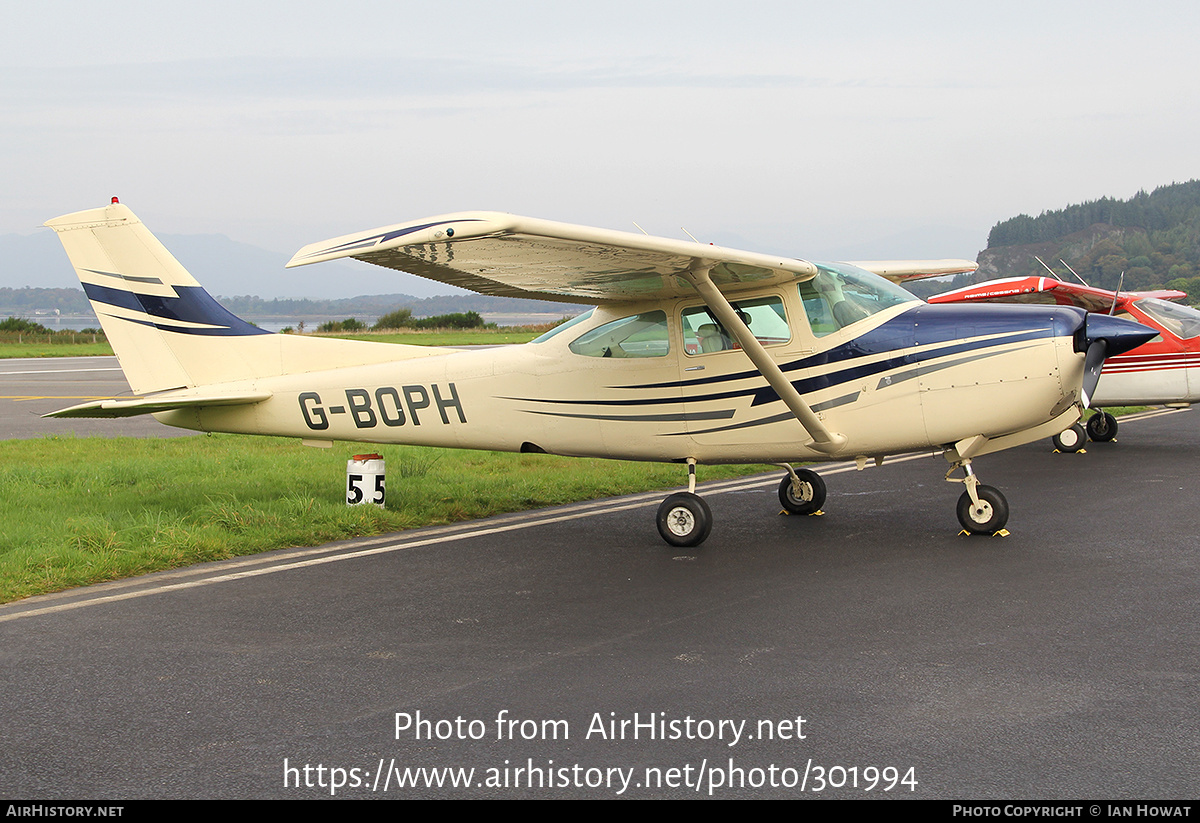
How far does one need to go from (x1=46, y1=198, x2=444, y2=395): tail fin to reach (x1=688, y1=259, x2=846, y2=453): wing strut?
302cm

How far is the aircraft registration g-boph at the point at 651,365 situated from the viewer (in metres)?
6.96

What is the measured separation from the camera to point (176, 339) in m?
8.72

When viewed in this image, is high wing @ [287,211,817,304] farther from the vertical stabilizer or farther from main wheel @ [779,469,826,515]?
the vertical stabilizer

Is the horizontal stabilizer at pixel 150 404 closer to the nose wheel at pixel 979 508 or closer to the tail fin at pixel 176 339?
the tail fin at pixel 176 339

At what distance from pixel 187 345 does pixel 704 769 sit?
277 inches

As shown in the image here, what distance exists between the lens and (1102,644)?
4.82m

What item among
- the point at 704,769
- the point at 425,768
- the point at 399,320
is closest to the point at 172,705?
the point at 425,768

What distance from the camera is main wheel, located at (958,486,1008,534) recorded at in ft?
24.5

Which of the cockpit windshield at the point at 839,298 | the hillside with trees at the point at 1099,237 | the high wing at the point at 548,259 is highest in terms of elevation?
the hillside with trees at the point at 1099,237

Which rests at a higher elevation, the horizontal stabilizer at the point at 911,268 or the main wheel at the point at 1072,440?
the horizontal stabilizer at the point at 911,268

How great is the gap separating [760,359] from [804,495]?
6.98 ft

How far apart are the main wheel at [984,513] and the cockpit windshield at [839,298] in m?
1.67

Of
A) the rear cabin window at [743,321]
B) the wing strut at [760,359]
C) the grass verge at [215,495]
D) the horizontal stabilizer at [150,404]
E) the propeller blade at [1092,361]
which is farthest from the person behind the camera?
the horizontal stabilizer at [150,404]

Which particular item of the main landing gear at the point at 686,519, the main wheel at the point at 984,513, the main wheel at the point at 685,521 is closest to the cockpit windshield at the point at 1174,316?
the main wheel at the point at 984,513
